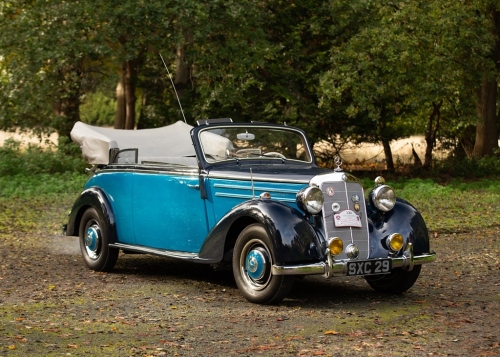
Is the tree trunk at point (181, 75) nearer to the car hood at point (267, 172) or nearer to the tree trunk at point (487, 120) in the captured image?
the tree trunk at point (487, 120)

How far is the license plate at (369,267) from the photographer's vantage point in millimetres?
7262

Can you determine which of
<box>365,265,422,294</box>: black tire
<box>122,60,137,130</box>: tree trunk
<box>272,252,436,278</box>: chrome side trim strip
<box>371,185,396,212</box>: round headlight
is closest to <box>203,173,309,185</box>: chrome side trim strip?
<box>371,185,396,212</box>: round headlight

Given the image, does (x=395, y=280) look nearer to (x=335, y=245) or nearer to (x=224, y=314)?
(x=335, y=245)

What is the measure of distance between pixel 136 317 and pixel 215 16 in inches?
630

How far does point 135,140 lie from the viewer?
17.7m

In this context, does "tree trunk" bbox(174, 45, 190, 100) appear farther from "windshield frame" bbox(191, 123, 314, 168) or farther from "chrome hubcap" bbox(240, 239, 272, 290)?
"chrome hubcap" bbox(240, 239, 272, 290)

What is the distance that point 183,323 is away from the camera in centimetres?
673

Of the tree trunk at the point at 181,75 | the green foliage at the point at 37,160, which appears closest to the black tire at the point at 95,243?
the green foliage at the point at 37,160

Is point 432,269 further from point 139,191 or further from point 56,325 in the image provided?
point 56,325

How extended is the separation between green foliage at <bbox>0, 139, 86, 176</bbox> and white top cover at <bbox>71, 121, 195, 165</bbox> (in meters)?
2.16

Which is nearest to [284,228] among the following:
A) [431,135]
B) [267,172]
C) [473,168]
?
[267,172]

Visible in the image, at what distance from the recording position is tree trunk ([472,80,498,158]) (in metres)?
25.0

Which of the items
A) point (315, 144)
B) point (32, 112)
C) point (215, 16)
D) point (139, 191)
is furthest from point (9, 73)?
point (139, 191)

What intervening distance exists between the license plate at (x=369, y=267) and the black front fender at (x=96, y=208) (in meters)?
3.17
